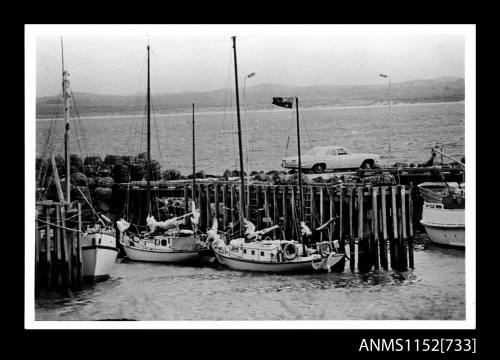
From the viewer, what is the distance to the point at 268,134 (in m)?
17.4

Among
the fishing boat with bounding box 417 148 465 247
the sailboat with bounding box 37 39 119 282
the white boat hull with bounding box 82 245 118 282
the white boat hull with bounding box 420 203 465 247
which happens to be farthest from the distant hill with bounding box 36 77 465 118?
the white boat hull with bounding box 82 245 118 282

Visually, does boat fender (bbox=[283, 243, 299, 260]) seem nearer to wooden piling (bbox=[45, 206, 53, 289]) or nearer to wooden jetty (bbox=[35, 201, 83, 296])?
wooden jetty (bbox=[35, 201, 83, 296])

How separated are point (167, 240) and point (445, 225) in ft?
12.3

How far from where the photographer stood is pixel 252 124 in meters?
17.5

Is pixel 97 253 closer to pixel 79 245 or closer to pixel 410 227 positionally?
pixel 79 245

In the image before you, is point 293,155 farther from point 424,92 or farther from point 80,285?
point 80,285

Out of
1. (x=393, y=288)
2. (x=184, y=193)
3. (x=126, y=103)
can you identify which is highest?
(x=126, y=103)

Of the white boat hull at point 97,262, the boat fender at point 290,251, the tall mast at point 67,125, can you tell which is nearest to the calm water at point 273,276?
the white boat hull at point 97,262

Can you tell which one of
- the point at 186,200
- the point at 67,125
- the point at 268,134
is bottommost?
the point at 186,200

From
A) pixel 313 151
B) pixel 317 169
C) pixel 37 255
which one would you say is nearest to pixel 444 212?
pixel 317 169

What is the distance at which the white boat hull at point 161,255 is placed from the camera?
17719 millimetres

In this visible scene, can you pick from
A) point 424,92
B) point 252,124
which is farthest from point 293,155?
point 424,92

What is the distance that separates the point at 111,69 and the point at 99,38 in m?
0.46

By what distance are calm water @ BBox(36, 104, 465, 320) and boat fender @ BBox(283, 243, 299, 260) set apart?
1.10 ft
